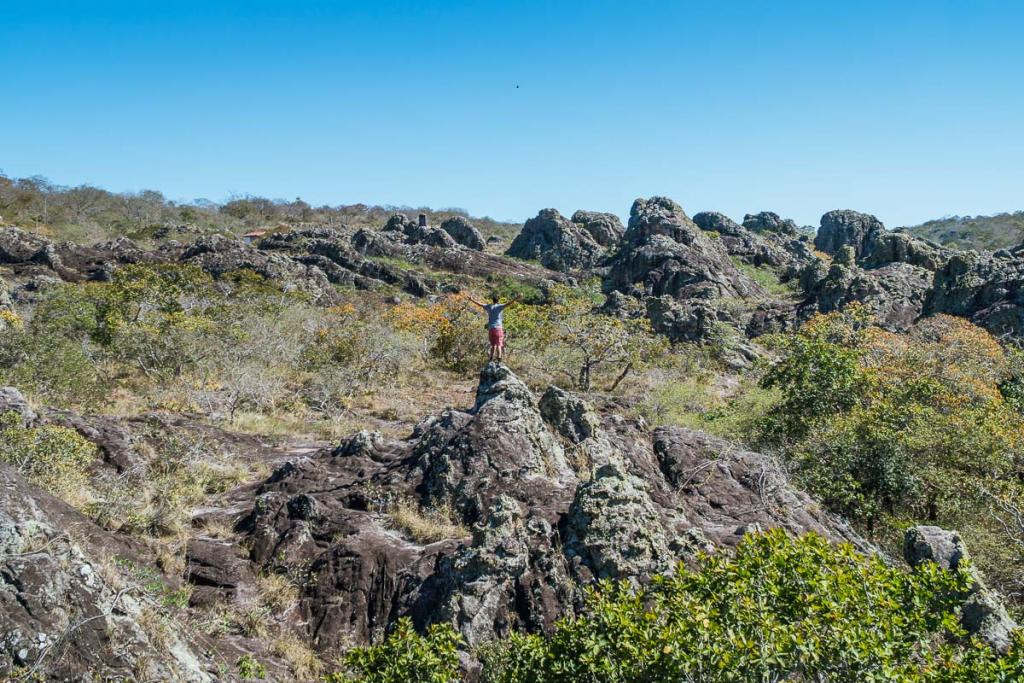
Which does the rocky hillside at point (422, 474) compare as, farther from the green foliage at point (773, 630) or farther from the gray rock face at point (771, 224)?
the gray rock face at point (771, 224)

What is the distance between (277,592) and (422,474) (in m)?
2.22

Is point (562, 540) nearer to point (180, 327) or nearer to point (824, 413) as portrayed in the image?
point (824, 413)

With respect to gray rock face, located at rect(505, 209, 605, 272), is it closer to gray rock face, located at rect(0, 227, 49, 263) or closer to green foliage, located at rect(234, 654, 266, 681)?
gray rock face, located at rect(0, 227, 49, 263)

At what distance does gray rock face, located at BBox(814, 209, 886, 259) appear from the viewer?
6178 centimetres

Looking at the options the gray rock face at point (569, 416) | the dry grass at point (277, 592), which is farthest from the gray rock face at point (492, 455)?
the dry grass at point (277, 592)

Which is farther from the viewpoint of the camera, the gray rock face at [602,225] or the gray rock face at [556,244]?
the gray rock face at [602,225]

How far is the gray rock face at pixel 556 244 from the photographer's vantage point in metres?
54.2

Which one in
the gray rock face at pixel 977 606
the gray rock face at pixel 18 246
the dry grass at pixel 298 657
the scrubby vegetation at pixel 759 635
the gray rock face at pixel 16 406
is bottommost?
the dry grass at pixel 298 657

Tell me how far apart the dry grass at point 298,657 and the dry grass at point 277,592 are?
448mm

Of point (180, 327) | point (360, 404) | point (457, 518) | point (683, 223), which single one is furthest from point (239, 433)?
point (683, 223)

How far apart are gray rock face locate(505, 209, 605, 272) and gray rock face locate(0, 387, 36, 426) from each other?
4596 cm

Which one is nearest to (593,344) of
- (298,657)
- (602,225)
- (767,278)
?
(298,657)

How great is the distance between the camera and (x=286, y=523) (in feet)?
23.3

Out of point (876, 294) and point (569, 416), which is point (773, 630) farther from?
point (876, 294)
